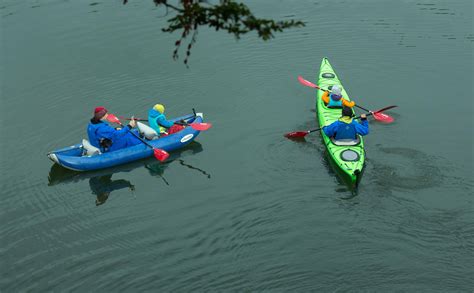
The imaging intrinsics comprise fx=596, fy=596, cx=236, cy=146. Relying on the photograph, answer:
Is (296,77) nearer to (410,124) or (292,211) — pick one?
(410,124)

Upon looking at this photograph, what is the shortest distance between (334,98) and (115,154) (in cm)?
550

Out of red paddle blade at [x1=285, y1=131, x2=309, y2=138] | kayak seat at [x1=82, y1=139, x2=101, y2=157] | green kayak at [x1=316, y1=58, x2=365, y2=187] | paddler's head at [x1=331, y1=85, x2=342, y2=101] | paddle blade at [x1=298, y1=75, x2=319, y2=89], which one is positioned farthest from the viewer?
paddle blade at [x1=298, y1=75, x2=319, y2=89]

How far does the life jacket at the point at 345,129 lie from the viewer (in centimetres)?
1319

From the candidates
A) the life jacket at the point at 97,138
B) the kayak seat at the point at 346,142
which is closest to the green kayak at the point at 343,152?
the kayak seat at the point at 346,142

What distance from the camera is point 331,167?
13250 mm

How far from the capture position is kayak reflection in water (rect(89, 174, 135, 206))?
43.0 feet

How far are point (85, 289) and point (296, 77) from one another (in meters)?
Answer: 9.66

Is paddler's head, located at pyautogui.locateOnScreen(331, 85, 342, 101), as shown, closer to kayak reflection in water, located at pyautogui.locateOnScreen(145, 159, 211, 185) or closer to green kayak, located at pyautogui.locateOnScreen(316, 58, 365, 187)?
green kayak, located at pyautogui.locateOnScreen(316, 58, 365, 187)

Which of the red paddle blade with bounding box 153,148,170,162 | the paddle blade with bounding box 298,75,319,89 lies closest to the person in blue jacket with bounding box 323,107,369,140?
the paddle blade with bounding box 298,75,319,89

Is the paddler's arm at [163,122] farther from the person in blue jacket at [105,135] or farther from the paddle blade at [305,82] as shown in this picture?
the paddle blade at [305,82]

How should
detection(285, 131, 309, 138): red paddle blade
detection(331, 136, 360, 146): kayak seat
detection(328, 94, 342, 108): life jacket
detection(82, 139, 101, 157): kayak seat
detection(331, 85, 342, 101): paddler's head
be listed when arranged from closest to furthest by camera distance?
detection(331, 136, 360, 146): kayak seat < detection(82, 139, 101, 157): kayak seat < detection(285, 131, 309, 138): red paddle blade < detection(331, 85, 342, 101): paddler's head < detection(328, 94, 342, 108): life jacket

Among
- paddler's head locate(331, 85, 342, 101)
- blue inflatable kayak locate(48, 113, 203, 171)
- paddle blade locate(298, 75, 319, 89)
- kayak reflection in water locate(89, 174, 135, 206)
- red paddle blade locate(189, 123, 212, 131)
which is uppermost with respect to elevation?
paddler's head locate(331, 85, 342, 101)

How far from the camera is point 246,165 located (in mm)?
13453

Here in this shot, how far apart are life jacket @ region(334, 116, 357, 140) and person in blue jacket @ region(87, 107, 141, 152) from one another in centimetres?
465
